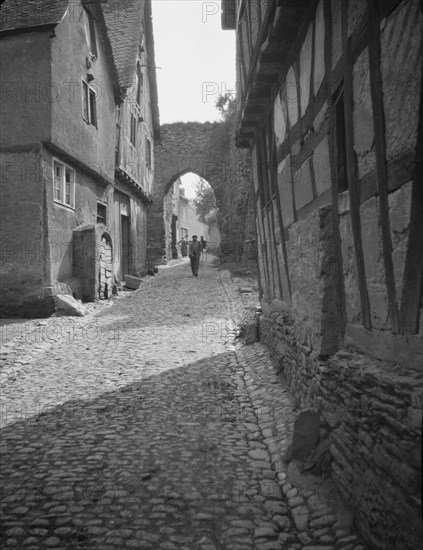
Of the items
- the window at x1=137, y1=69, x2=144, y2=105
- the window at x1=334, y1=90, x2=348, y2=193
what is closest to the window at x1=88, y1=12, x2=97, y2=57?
the window at x1=137, y1=69, x2=144, y2=105

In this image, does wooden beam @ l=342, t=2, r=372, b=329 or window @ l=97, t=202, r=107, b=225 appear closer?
wooden beam @ l=342, t=2, r=372, b=329

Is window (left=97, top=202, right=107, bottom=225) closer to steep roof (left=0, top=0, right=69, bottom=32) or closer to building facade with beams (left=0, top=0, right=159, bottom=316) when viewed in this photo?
building facade with beams (left=0, top=0, right=159, bottom=316)

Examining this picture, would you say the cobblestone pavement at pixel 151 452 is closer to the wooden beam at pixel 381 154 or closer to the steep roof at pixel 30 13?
the wooden beam at pixel 381 154

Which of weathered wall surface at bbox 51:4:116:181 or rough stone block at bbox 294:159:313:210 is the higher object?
weathered wall surface at bbox 51:4:116:181

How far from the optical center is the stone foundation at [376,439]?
2.05 m

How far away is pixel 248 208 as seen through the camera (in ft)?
59.1

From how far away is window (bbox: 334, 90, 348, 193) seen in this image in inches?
127

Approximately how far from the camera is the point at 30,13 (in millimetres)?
9672

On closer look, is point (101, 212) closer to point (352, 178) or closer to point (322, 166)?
point (322, 166)

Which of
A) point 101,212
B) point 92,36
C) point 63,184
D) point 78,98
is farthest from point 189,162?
point 63,184

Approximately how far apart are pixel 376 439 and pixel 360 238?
1166mm

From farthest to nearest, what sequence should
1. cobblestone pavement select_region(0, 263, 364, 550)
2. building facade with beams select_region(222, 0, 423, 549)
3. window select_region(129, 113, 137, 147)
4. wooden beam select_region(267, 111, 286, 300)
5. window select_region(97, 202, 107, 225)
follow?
window select_region(129, 113, 137, 147)
window select_region(97, 202, 107, 225)
wooden beam select_region(267, 111, 286, 300)
cobblestone pavement select_region(0, 263, 364, 550)
building facade with beams select_region(222, 0, 423, 549)

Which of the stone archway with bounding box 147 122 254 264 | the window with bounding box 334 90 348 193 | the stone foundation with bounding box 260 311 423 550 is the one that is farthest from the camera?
the stone archway with bounding box 147 122 254 264

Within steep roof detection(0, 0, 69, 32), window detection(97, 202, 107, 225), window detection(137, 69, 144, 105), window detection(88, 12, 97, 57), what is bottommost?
window detection(97, 202, 107, 225)
